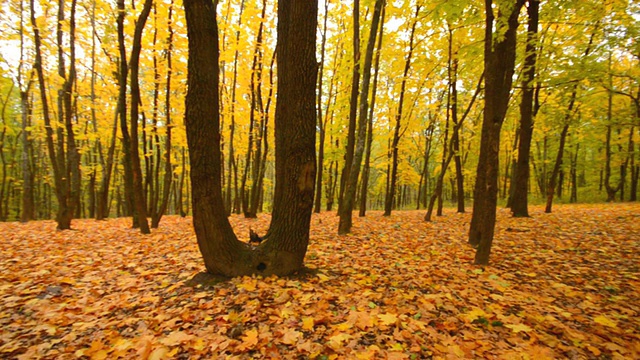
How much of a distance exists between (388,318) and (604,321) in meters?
2.52

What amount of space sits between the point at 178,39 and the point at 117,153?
14615mm

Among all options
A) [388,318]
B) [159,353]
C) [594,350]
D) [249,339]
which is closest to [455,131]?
[594,350]

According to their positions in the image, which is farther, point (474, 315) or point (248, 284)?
point (248, 284)

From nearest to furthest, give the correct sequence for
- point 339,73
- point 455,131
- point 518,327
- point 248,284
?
point 518,327 < point 248,284 < point 455,131 < point 339,73

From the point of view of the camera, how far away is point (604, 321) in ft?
10.1

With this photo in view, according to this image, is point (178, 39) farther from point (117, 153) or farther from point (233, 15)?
point (117, 153)

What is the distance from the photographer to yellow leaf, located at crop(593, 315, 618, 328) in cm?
302

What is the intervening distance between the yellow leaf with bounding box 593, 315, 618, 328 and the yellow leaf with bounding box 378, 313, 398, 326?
2367 millimetres

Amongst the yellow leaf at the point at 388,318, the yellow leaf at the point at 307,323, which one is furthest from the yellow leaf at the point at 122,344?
the yellow leaf at the point at 388,318

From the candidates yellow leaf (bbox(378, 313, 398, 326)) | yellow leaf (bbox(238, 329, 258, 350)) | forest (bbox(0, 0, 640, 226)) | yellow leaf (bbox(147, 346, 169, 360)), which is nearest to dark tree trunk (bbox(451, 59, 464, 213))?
forest (bbox(0, 0, 640, 226))

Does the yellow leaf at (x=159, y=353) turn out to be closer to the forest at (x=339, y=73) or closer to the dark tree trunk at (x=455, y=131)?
the forest at (x=339, y=73)

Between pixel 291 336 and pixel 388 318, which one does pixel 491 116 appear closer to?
pixel 388 318

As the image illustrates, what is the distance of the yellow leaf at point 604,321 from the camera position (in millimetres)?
3020

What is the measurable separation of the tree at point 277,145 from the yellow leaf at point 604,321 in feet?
12.2
